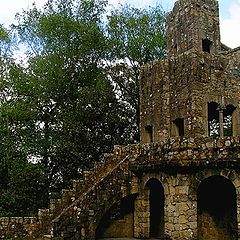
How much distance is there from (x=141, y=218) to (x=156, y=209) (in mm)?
1427

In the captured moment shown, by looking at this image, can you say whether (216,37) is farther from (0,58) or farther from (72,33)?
(0,58)

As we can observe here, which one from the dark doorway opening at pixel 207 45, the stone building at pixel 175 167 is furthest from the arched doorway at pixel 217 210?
the dark doorway opening at pixel 207 45

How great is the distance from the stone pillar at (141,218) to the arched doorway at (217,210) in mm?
2013

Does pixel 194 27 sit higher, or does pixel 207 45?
pixel 194 27

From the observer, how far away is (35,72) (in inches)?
1065

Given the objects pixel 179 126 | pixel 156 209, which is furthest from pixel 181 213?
pixel 179 126

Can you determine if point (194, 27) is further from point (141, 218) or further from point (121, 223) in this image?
point (121, 223)

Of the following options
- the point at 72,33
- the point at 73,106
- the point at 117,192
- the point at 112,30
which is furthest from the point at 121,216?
the point at 112,30

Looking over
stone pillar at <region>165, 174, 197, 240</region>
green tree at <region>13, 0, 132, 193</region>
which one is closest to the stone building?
stone pillar at <region>165, 174, 197, 240</region>

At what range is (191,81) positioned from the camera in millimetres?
20609

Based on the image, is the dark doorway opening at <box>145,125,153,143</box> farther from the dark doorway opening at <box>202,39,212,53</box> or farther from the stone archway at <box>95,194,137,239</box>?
the stone archway at <box>95,194,137,239</box>

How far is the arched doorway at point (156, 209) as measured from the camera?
17.5 m

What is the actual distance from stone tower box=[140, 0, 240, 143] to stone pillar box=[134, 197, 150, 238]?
4.42 metres

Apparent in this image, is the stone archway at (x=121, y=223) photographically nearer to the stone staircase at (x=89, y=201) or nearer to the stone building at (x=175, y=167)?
the stone building at (x=175, y=167)
